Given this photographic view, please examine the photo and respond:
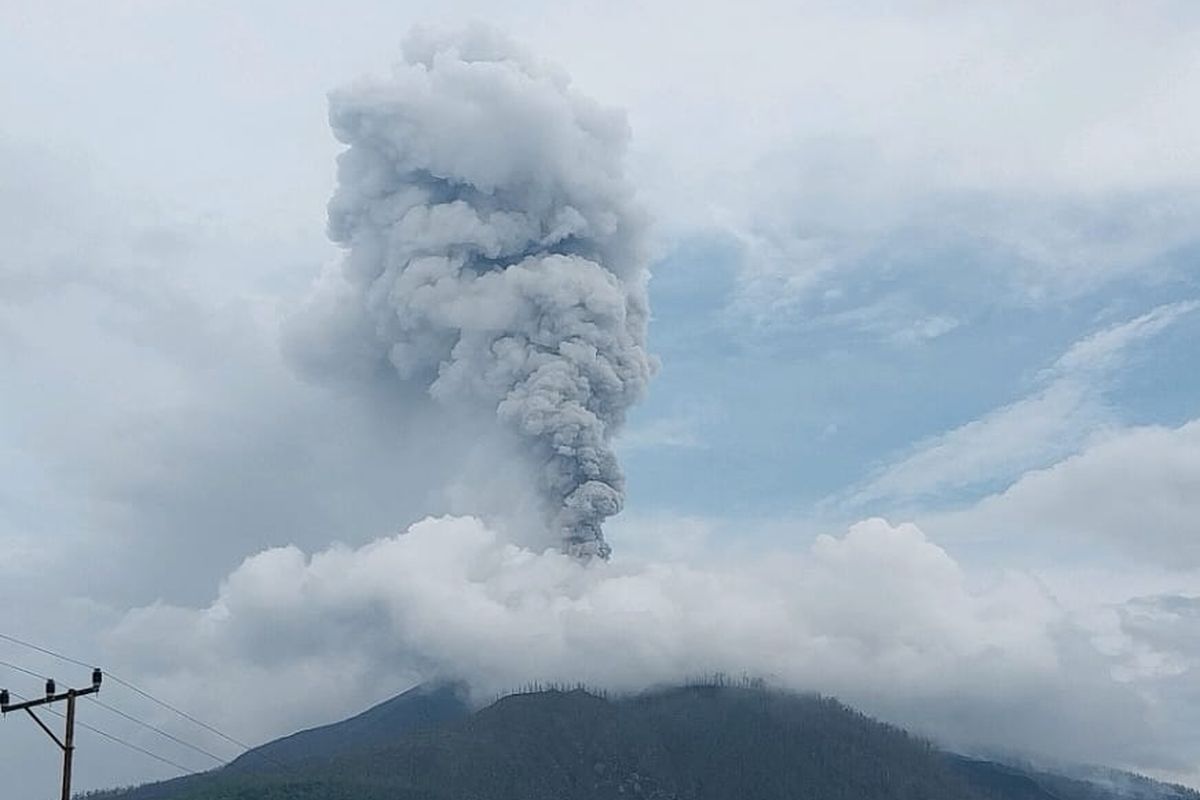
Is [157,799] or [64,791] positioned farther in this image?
[157,799]

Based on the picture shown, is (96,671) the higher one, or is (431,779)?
(431,779)

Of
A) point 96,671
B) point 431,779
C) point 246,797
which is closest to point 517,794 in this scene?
point 431,779

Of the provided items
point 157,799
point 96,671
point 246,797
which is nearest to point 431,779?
point 246,797

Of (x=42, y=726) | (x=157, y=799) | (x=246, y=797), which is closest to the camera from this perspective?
(x=42, y=726)

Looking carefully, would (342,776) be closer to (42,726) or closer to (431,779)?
(431,779)

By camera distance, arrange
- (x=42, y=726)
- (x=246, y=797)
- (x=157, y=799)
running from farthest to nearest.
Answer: (x=157, y=799) < (x=246, y=797) < (x=42, y=726)

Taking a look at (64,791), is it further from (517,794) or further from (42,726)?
(517,794)

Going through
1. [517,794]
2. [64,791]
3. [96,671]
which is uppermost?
[517,794]

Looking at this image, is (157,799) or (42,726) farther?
(157,799)

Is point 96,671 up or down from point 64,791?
up
